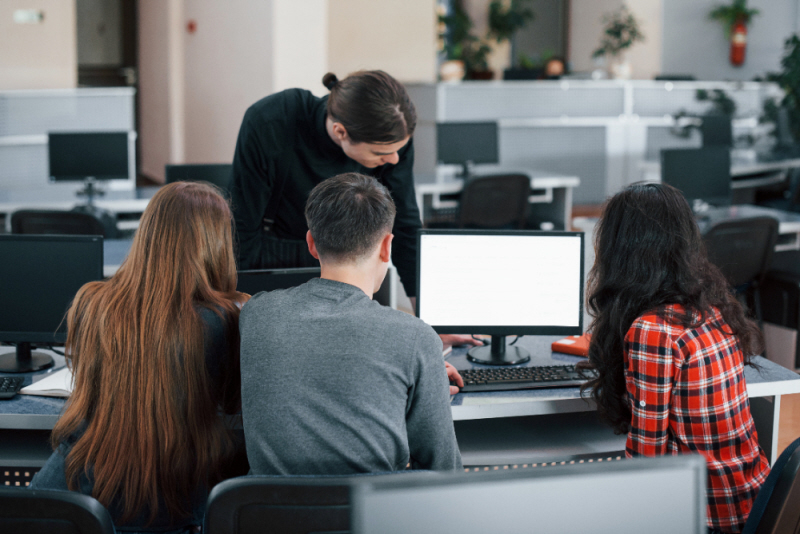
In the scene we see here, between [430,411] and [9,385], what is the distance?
1.08 metres

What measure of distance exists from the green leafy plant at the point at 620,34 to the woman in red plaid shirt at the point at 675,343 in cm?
748

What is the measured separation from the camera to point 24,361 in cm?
205

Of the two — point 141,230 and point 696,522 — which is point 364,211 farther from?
point 696,522

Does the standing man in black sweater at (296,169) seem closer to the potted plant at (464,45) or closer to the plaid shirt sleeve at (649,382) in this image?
the plaid shirt sleeve at (649,382)

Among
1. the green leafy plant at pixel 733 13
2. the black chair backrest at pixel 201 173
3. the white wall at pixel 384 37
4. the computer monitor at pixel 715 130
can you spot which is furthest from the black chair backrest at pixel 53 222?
the green leafy plant at pixel 733 13

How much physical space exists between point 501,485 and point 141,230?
1.06 meters

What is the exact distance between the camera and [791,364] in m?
3.71

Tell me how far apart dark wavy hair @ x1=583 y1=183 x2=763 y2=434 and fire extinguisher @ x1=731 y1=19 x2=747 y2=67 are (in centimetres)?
908

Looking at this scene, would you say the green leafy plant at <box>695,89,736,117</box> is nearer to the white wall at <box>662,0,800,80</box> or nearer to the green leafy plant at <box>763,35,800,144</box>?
the green leafy plant at <box>763,35,800,144</box>

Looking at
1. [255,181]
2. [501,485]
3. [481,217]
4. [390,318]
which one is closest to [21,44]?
[481,217]

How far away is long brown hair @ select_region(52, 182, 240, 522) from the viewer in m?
1.41

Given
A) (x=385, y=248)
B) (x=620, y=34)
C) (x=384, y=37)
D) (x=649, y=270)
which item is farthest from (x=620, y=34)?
(x=385, y=248)

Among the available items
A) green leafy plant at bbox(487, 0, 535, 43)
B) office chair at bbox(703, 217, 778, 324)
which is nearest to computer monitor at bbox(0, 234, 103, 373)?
office chair at bbox(703, 217, 778, 324)

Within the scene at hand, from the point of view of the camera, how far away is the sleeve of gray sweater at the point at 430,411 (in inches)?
51.7
